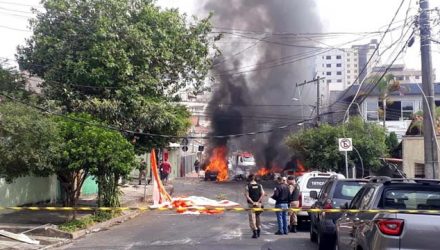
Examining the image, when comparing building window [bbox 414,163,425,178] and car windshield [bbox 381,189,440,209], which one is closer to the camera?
car windshield [bbox 381,189,440,209]

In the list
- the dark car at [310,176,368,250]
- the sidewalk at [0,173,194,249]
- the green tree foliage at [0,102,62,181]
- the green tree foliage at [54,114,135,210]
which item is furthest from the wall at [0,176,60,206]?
the dark car at [310,176,368,250]

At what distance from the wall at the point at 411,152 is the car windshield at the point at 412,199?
17619 millimetres

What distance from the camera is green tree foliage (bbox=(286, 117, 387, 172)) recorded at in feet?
92.7

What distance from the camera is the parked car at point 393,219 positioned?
5.99 metres

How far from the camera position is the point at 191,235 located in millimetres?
13836

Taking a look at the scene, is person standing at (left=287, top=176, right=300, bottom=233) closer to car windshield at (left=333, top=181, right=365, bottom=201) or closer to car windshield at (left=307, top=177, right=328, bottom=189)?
car windshield at (left=307, top=177, right=328, bottom=189)

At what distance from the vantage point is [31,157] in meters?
13.9

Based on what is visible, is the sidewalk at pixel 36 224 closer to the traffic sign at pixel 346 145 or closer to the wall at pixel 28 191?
the wall at pixel 28 191

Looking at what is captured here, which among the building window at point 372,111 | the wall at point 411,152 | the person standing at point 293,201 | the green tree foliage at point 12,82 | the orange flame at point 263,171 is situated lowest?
the person standing at point 293,201

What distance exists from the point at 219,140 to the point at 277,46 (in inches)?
488

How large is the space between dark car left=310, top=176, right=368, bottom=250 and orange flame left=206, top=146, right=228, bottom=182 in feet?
106

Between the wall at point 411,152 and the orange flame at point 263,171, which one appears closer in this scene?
the wall at point 411,152

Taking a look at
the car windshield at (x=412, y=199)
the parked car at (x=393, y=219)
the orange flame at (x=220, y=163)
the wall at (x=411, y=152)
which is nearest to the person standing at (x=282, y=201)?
the parked car at (x=393, y=219)

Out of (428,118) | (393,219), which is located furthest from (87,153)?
(393,219)
